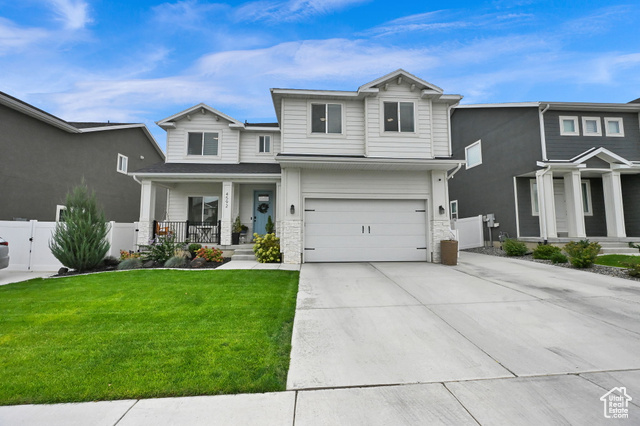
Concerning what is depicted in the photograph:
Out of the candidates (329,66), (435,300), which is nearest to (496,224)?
(435,300)

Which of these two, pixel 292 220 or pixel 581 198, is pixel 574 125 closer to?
pixel 581 198

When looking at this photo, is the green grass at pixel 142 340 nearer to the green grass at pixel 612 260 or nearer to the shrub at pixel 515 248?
the shrub at pixel 515 248

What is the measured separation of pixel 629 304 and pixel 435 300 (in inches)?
122

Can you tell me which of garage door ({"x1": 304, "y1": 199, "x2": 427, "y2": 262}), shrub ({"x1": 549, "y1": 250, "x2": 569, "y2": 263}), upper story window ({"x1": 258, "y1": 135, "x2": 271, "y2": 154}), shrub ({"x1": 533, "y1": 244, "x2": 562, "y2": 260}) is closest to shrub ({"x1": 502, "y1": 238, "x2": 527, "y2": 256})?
shrub ({"x1": 533, "y1": 244, "x2": 562, "y2": 260})

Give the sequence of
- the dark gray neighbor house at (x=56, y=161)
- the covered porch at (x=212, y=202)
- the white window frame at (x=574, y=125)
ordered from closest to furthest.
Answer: the dark gray neighbor house at (x=56, y=161) < the covered porch at (x=212, y=202) < the white window frame at (x=574, y=125)

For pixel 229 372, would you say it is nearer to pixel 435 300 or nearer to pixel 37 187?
pixel 435 300

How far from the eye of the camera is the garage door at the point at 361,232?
909cm

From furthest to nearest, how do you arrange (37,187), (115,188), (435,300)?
(115,188) < (37,187) < (435,300)

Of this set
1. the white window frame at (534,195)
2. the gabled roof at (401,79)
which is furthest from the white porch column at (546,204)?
the gabled roof at (401,79)

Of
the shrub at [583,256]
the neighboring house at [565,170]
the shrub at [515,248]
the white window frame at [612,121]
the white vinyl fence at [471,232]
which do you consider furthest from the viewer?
the white vinyl fence at [471,232]

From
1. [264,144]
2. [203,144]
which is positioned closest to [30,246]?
[203,144]

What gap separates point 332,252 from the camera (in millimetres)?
9070
